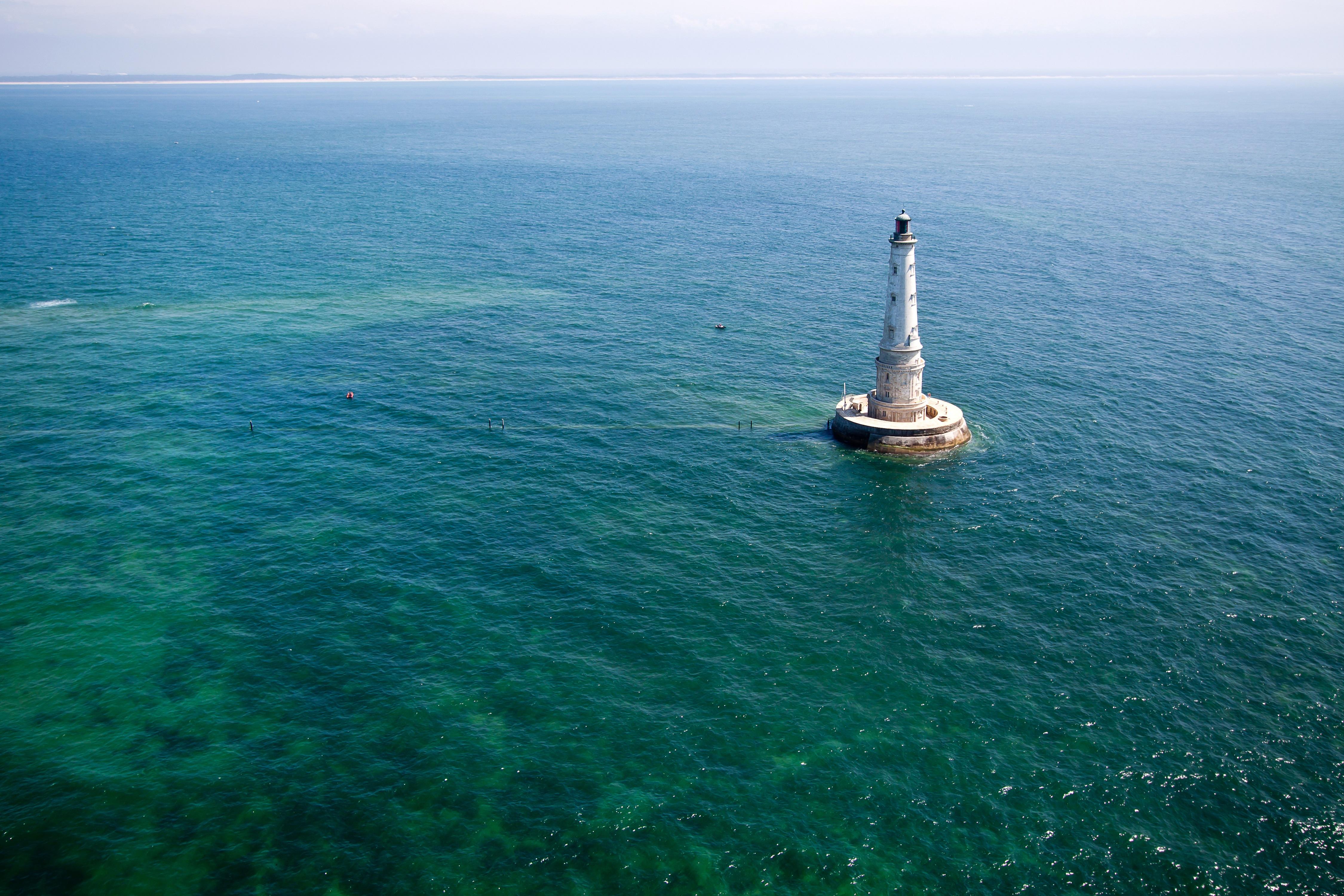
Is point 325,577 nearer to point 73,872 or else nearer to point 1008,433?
point 73,872

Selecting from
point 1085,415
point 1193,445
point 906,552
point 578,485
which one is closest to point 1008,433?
point 1085,415

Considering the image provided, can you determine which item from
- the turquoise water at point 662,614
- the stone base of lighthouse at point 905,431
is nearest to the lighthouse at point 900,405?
the stone base of lighthouse at point 905,431

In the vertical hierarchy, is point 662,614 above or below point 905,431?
below

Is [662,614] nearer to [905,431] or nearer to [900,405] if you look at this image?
[905,431]

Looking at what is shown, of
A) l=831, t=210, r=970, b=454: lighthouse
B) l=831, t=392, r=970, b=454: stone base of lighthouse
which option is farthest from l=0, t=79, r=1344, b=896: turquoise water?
l=831, t=210, r=970, b=454: lighthouse

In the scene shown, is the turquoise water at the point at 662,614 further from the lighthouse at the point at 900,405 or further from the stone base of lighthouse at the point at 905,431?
the lighthouse at the point at 900,405

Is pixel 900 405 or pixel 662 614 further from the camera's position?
pixel 900 405

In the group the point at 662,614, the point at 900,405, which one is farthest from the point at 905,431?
the point at 662,614

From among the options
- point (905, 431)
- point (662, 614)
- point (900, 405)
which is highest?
point (900, 405)
